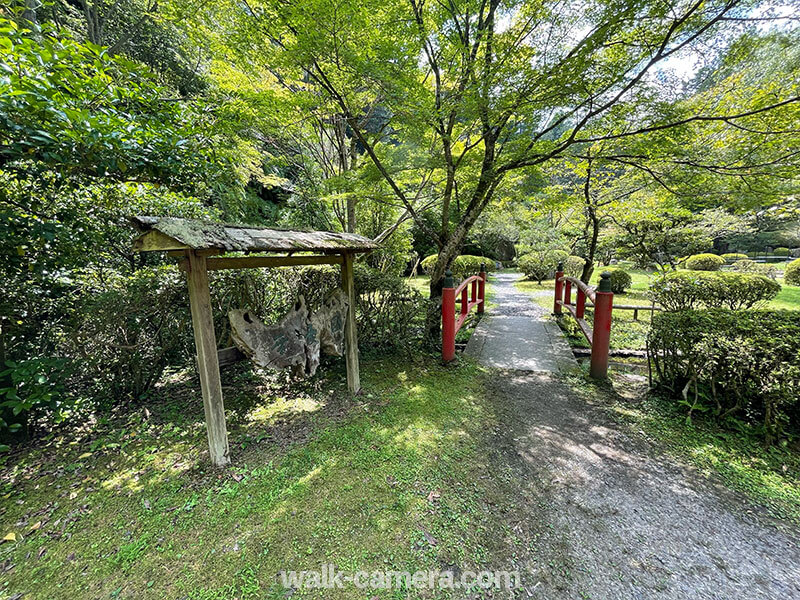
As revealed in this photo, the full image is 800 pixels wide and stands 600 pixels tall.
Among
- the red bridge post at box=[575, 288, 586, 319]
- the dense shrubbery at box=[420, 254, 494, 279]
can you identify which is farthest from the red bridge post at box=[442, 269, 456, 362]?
the dense shrubbery at box=[420, 254, 494, 279]

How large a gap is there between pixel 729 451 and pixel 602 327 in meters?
1.58

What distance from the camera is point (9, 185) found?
2486 mm

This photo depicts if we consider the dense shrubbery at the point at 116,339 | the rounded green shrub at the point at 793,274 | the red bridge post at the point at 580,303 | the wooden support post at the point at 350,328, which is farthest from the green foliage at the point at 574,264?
the dense shrubbery at the point at 116,339

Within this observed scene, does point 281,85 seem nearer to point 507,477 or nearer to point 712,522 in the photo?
point 507,477

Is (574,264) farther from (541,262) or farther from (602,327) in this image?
(602,327)

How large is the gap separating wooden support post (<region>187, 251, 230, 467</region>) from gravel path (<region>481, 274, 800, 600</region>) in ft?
7.46

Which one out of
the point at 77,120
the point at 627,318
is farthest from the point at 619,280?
the point at 77,120

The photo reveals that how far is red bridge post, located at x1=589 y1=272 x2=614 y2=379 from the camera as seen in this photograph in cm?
373

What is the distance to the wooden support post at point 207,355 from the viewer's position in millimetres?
2123

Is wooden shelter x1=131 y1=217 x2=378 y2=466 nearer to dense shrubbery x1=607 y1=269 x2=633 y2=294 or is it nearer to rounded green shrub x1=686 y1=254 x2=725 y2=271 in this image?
dense shrubbery x1=607 y1=269 x2=633 y2=294

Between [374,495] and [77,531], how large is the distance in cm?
185

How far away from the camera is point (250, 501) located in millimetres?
2117

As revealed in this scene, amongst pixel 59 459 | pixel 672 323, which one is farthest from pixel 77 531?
pixel 672 323

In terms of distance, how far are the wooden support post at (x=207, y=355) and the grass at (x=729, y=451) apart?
3.59 m
